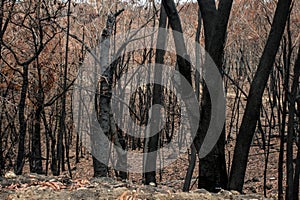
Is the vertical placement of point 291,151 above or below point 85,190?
above

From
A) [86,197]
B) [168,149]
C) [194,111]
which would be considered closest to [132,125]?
[168,149]

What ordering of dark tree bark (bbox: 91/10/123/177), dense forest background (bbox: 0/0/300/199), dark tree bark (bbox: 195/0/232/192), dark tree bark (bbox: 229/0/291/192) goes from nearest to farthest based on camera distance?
dark tree bark (bbox: 229/0/291/192)
dense forest background (bbox: 0/0/300/199)
dark tree bark (bbox: 195/0/232/192)
dark tree bark (bbox: 91/10/123/177)

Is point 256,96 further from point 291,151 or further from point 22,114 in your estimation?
point 22,114

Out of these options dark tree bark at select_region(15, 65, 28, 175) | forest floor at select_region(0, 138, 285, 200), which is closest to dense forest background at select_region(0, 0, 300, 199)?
dark tree bark at select_region(15, 65, 28, 175)

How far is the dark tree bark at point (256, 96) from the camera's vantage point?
9.79ft

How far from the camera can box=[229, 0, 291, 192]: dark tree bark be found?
9.79 feet

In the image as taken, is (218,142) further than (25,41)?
No

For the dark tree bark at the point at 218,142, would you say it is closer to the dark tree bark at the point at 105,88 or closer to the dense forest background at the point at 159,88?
the dense forest background at the point at 159,88

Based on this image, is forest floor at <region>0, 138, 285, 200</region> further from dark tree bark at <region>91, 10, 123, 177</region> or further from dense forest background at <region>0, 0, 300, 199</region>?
dark tree bark at <region>91, 10, 123, 177</region>

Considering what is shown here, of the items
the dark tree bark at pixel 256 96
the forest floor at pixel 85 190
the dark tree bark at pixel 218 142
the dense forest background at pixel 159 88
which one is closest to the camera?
the forest floor at pixel 85 190

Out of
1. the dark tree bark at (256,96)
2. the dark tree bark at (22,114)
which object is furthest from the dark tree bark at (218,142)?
the dark tree bark at (22,114)

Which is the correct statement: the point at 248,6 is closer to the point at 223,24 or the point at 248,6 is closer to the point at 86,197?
the point at 223,24

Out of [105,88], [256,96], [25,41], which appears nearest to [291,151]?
[256,96]

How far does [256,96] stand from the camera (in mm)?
3068
